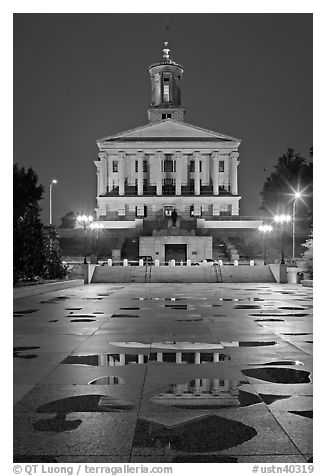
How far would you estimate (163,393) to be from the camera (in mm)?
6566

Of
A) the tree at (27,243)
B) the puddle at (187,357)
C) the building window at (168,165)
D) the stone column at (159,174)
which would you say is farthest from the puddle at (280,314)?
the building window at (168,165)

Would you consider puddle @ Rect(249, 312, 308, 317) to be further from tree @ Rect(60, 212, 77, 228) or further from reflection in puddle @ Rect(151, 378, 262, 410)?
tree @ Rect(60, 212, 77, 228)

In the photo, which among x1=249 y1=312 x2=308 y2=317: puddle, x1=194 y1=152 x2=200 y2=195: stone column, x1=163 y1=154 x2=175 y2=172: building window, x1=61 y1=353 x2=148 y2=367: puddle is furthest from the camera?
x1=163 y1=154 x2=175 y2=172: building window

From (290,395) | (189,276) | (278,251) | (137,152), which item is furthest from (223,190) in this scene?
(290,395)

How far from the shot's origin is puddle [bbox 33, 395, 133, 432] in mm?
5223

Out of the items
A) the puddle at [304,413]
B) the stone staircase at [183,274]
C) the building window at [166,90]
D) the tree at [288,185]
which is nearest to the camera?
the puddle at [304,413]

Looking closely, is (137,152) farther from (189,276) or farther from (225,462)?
(225,462)

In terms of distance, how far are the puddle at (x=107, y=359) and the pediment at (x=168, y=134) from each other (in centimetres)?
9382

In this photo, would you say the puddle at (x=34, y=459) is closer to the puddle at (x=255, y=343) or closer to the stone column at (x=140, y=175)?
the puddle at (x=255, y=343)

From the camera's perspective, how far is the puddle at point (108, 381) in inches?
281

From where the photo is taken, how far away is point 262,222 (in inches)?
3287

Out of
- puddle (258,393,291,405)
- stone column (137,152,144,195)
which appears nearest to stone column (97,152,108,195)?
stone column (137,152,144,195)

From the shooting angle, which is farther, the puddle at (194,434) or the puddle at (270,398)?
the puddle at (270,398)
